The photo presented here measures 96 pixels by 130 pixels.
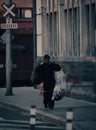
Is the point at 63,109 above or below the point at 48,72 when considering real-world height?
below

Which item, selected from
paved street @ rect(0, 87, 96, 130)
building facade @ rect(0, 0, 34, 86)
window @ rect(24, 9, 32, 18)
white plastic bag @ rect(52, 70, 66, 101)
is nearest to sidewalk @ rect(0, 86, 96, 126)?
paved street @ rect(0, 87, 96, 130)

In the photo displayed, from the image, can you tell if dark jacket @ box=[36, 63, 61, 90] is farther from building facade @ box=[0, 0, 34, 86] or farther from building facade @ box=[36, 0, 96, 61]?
building facade @ box=[0, 0, 34, 86]

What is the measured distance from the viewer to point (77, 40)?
28891 millimetres

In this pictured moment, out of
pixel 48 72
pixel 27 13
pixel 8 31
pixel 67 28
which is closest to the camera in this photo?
pixel 48 72

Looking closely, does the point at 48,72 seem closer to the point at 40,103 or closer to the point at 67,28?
the point at 40,103

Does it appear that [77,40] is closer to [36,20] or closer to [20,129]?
[36,20]

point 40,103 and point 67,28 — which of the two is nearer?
point 40,103

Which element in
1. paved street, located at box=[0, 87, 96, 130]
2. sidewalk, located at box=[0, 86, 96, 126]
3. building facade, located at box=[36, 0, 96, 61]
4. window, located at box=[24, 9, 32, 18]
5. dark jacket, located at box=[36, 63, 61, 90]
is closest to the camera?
paved street, located at box=[0, 87, 96, 130]

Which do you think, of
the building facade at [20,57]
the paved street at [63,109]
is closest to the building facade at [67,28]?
the paved street at [63,109]

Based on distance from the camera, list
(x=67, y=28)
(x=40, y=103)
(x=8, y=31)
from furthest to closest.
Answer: (x=8, y=31) < (x=67, y=28) < (x=40, y=103)

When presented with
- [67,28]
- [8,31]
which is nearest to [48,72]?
[67,28]

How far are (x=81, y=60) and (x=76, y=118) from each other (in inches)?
324

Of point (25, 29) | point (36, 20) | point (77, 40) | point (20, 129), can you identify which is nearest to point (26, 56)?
point (25, 29)

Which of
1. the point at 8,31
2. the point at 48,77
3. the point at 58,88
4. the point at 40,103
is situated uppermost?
the point at 8,31
